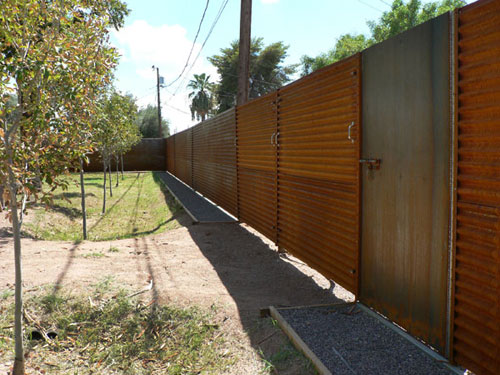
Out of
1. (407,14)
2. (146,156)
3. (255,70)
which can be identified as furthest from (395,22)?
(146,156)

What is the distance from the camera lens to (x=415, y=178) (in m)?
3.06

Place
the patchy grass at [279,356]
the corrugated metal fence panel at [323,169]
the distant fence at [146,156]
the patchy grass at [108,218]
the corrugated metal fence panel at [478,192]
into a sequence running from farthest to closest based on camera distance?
the distant fence at [146,156]
the patchy grass at [108,218]
the corrugated metal fence panel at [323,169]
the patchy grass at [279,356]
the corrugated metal fence panel at [478,192]

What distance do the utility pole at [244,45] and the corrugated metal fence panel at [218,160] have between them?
1.26 metres

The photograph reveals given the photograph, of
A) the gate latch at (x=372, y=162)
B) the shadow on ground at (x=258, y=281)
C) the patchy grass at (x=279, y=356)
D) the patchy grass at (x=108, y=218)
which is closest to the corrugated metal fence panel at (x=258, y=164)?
the shadow on ground at (x=258, y=281)

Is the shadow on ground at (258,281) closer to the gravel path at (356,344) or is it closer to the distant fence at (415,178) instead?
the gravel path at (356,344)

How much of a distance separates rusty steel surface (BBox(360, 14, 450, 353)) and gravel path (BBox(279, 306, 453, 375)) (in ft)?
0.49

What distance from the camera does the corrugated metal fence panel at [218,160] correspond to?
9070 millimetres

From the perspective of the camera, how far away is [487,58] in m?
2.44

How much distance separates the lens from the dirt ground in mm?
3725

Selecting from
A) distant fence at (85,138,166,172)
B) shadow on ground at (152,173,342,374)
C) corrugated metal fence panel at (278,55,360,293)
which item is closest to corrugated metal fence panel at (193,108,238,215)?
shadow on ground at (152,173,342,374)

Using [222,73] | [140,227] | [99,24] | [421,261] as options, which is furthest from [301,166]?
[222,73]

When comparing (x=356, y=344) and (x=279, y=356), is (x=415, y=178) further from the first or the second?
(x=279, y=356)

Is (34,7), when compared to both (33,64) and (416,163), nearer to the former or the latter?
(33,64)

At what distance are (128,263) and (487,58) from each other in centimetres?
504
